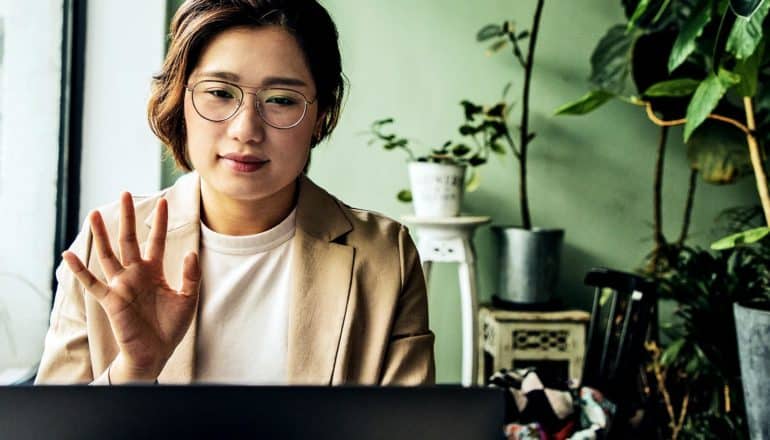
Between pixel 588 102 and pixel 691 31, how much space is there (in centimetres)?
39

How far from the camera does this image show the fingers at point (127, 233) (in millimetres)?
912

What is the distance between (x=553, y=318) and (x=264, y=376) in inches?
68.9

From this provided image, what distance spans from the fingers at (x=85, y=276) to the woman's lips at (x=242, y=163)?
0.28m

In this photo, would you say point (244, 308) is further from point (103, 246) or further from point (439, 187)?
point (439, 187)

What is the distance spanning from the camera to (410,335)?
1.20m

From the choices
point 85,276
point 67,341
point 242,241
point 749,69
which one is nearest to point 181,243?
point 242,241

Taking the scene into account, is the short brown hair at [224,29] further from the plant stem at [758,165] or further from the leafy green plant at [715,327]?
the leafy green plant at [715,327]

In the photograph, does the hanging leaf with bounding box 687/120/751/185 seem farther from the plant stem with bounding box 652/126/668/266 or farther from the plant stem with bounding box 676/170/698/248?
the plant stem with bounding box 676/170/698/248

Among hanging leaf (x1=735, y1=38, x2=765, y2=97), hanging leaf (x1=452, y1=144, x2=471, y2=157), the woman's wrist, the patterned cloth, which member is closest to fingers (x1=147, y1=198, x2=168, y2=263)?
the woman's wrist

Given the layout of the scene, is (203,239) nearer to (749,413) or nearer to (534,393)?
(534,393)

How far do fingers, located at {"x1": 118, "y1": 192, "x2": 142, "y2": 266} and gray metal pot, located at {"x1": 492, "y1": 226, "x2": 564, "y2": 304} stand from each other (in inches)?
79.7

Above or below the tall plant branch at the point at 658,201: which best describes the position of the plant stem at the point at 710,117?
above

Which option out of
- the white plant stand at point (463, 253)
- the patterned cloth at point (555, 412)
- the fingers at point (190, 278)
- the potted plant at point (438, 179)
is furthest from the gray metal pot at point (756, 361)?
the fingers at point (190, 278)

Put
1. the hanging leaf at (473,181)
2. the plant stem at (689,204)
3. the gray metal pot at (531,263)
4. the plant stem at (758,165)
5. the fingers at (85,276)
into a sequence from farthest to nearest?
the plant stem at (689,204) → the hanging leaf at (473,181) → the gray metal pot at (531,263) → the plant stem at (758,165) → the fingers at (85,276)
